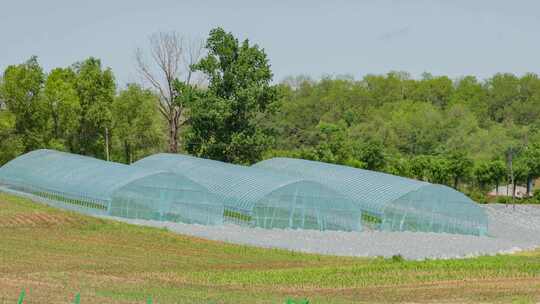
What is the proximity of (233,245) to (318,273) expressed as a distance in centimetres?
947

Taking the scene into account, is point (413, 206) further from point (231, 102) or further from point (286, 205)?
point (231, 102)

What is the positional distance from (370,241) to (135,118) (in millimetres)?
34869

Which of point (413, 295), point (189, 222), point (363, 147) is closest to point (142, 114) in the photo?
point (363, 147)

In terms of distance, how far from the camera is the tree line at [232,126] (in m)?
63.1

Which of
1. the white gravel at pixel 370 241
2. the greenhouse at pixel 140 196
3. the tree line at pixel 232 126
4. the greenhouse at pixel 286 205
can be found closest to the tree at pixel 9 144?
the tree line at pixel 232 126

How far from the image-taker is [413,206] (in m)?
47.0

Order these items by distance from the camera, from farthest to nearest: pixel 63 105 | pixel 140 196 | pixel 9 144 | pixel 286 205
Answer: pixel 63 105 < pixel 9 144 < pixel 286 205 < pixel 140 196

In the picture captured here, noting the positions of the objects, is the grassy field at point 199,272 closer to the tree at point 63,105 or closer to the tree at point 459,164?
the tree at point 63,105

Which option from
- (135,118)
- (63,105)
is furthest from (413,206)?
(135,118)

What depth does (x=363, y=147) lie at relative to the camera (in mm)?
72875

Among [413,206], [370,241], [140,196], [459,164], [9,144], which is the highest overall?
[459,164]

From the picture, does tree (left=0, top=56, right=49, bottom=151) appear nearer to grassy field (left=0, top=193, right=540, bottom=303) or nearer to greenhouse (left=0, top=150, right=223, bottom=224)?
greenhouse (left=0, top=150, right=223, bottom=224)

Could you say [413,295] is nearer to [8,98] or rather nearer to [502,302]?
[502,302]

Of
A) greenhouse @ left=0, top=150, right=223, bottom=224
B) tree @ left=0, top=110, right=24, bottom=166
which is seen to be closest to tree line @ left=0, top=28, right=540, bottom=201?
tree @ left=0, top=110, right=24, bottom=166
